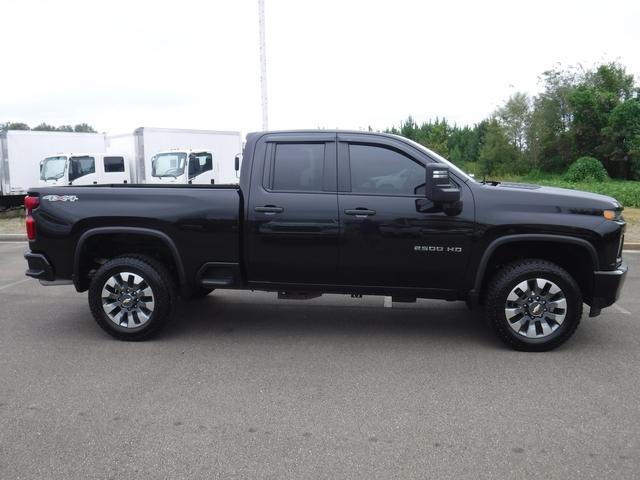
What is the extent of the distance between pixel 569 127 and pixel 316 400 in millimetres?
41880

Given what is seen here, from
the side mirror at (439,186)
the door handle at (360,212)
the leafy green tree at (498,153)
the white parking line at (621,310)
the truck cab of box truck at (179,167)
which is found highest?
the leafy green tree at (498,153)

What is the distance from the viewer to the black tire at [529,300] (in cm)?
487

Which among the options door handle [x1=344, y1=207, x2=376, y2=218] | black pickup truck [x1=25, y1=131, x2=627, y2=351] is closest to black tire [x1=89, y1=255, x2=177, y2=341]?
black pickup truck [x1=25, y1=131, x2=627, y2=351]

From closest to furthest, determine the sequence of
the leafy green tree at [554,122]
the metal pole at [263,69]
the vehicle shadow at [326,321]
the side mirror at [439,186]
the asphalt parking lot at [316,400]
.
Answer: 1. the asphalt parking lot at [316,400]
2. the side mirror at [439,186]
3. the vehicle shadow at [326,321]
4. the metal pole at [263,69]
5. the leafy green tree at [554,122]

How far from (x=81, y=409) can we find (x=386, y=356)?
2.46 meters

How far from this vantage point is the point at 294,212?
16.7 feet

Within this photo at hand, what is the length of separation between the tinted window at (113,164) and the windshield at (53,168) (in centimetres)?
137

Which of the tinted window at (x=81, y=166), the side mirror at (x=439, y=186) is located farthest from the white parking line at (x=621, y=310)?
the tinted window at (x=81, y=166)

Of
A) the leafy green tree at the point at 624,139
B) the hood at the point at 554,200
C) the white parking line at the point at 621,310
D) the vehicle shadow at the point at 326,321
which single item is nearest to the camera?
the hood at the point at 554,200

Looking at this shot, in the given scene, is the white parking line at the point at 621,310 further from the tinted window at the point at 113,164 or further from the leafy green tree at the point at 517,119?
the leafy green tree at the point at 517,119

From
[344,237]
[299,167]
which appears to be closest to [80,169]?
[299,167]

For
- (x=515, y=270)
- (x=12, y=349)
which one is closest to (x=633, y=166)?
(x=515, y=270)

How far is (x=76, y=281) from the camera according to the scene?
542 cm

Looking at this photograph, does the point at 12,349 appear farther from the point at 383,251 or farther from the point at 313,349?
the point at 383,251
